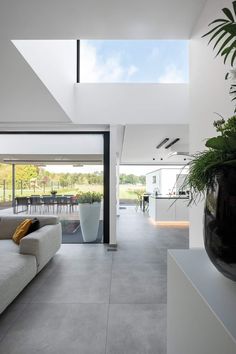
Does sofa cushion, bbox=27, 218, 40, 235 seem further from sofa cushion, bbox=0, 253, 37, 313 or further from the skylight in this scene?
the skylight

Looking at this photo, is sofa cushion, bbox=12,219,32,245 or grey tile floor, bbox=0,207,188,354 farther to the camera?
sofa cushion, bbox=12,219,32,245

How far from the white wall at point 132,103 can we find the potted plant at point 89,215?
186cm

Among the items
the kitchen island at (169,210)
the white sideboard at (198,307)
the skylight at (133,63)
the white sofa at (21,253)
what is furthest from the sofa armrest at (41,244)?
the kitchen island at (169,210)

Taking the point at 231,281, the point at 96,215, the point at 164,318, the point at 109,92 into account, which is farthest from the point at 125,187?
the point at 231,281

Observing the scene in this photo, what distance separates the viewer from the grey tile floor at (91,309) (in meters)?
2.11

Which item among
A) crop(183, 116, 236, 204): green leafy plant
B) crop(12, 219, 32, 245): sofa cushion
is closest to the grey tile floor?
crop(12, 219, 32, 245): sofa cushion

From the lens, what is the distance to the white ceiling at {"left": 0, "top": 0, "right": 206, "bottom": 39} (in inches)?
79.8

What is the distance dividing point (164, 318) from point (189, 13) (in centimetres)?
301

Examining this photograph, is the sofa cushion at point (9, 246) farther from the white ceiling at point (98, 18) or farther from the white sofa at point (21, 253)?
→ the white ceiling at point (98, 18)

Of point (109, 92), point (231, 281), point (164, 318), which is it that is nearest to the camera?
point (231, 281)

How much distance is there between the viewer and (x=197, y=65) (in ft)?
7.55

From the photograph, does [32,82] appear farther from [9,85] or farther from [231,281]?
[231,281]

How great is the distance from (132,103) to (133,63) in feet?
2.85

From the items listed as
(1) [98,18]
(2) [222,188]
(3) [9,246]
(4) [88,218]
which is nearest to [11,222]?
(3) [9,246]
